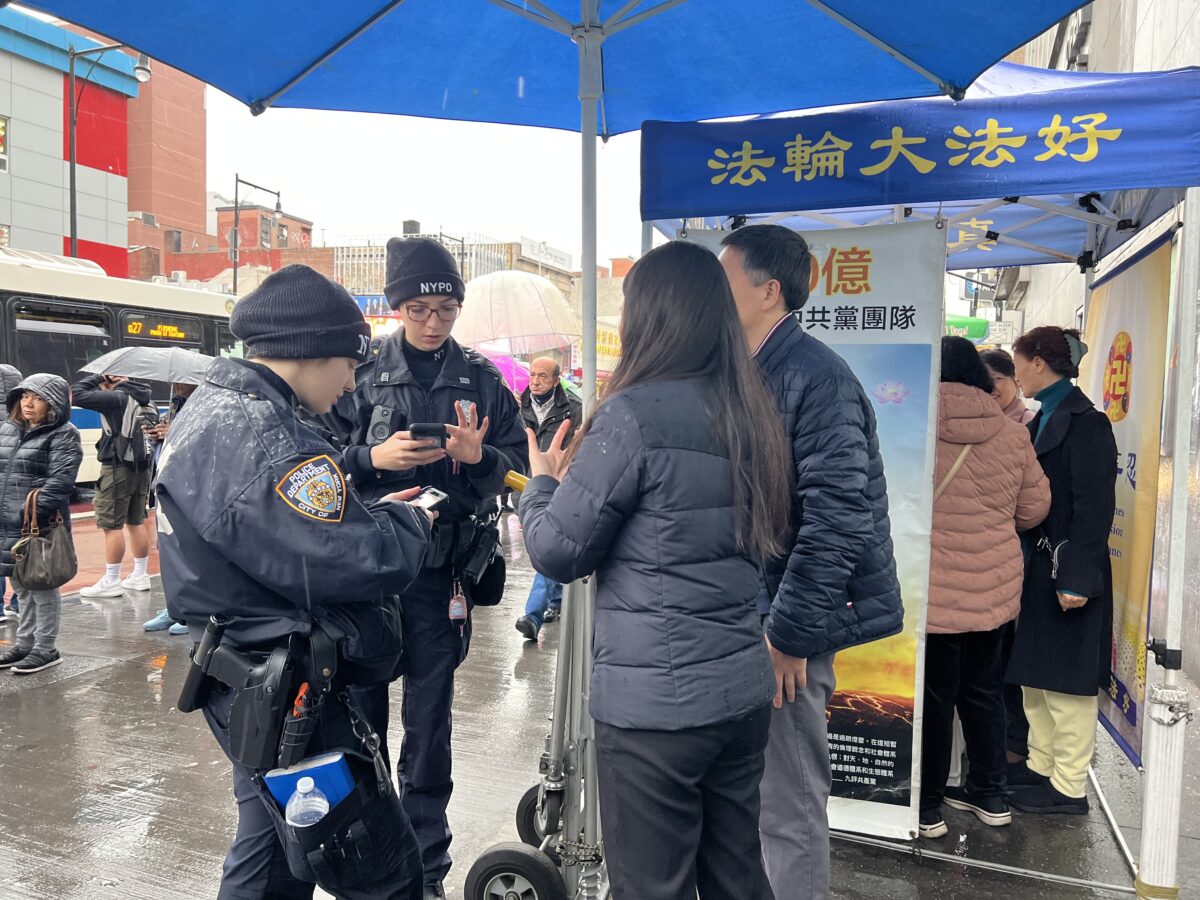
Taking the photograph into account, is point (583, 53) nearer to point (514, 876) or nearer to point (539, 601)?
point (514, 876)

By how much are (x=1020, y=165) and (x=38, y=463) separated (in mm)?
5791

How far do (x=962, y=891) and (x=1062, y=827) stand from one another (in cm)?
84

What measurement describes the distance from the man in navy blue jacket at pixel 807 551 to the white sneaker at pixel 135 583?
6953 millimetres

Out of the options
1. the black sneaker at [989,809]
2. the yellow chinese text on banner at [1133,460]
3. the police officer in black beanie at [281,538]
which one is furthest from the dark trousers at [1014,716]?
the police officer in black beanie at [281,538]

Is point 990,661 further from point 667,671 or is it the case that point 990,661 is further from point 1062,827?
point 667,671

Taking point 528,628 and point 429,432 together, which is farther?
point 528,628

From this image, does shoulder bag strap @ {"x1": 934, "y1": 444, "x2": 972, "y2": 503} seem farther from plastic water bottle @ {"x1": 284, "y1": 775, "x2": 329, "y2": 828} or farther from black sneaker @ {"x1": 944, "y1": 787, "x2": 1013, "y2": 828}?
plastic water bottle @ {"x1": 284, "y1": 775, "x2": 329, "y2": 828}

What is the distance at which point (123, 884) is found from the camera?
10.3ft

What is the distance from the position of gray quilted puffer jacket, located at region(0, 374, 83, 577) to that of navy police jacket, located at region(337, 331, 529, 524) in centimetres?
365

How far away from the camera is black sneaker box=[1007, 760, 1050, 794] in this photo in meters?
3.91

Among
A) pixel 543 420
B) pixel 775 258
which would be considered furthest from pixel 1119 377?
Answer: pixel 543 420

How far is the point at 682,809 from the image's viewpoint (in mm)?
1845

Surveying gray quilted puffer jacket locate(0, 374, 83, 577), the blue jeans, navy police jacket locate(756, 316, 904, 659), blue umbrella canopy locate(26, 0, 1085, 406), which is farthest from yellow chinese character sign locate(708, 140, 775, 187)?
gray quilted puffer jacket locate(0, 374, 83, 577)

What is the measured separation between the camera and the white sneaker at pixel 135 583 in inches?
304
